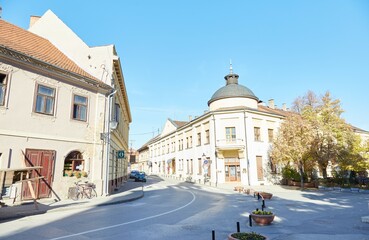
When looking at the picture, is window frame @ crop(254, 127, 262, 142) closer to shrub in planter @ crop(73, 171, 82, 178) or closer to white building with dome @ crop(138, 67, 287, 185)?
white building with dome @ crop(138, 67, 287, 185)

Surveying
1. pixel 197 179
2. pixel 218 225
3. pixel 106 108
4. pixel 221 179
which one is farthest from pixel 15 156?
pixel 197 179

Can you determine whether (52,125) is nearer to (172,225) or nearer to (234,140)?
(172,225)

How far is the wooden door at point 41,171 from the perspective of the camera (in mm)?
13188

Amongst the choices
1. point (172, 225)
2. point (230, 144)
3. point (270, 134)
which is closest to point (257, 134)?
point (270, 134)

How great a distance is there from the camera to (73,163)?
15.5 meters

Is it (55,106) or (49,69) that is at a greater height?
(49,69)

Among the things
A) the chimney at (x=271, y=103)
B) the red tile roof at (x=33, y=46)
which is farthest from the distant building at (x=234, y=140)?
the red tile roof at (x=33, y=46)

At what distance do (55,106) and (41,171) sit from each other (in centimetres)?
391

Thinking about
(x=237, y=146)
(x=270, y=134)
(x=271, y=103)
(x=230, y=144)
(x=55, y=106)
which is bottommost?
(x=237, y=146)

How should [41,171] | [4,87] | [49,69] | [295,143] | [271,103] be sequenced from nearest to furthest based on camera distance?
[4,87]
[41,171]
[49,69]
[295,143]
[271,103]

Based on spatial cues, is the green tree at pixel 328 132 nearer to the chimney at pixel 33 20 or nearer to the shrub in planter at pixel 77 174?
the shrub in planter at pixel 77 174

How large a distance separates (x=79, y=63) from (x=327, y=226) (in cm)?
1815

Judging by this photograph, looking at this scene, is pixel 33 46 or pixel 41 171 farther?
pixel 33 46

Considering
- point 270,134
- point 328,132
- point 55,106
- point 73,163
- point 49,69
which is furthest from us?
point 270,134
